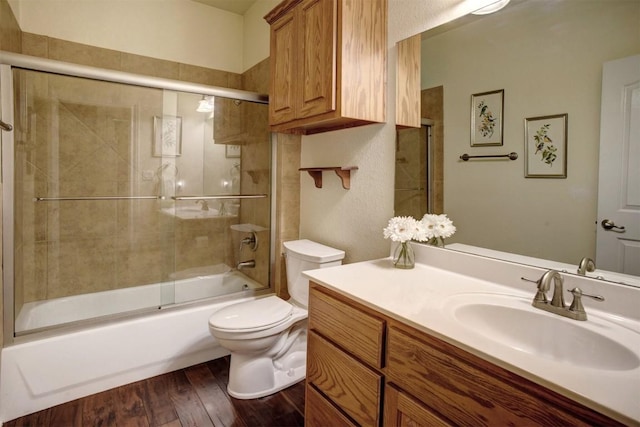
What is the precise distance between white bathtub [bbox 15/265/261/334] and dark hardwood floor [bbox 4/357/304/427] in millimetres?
454

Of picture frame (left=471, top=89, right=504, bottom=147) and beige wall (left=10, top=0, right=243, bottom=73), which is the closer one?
picture frame (left=471, top=89, right=504, bottom=147)

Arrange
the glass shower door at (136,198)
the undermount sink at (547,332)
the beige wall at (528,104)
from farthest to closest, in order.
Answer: the glass shower door at (136,198), the beige wall at (528,104), the undermount sink at (547,332)

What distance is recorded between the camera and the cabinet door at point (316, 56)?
164 cm

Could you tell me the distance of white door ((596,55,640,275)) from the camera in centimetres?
99

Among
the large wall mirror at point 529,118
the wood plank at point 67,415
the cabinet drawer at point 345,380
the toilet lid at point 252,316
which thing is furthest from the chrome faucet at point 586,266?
the wood plank at point 67,415

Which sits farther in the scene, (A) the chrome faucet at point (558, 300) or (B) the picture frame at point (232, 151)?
(B) the picture frame at point (232, 151)

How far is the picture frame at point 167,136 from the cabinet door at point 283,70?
751 millimetres

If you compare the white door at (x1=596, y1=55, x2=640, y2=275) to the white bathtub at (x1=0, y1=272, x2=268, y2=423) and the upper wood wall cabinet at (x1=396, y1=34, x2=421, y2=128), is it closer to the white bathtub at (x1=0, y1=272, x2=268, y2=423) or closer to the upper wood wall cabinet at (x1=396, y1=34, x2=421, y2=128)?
the upper wood wall cabinet at (x1=396, y1=34, x2=421, y2=128)

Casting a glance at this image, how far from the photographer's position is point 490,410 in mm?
781

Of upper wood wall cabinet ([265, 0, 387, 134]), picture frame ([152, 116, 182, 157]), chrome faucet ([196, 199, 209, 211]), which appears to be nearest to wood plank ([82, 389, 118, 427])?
chrome faucet ([196, 199, 209, 211])

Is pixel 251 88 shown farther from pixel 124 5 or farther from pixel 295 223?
pixel 295 223

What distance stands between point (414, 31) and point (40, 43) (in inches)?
96.9

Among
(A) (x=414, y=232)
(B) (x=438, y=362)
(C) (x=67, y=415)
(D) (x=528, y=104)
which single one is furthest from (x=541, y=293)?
(C) (x=67, y=415)

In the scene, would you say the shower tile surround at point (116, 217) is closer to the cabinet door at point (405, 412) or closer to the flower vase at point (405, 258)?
the flower vase at point (405, 258)
